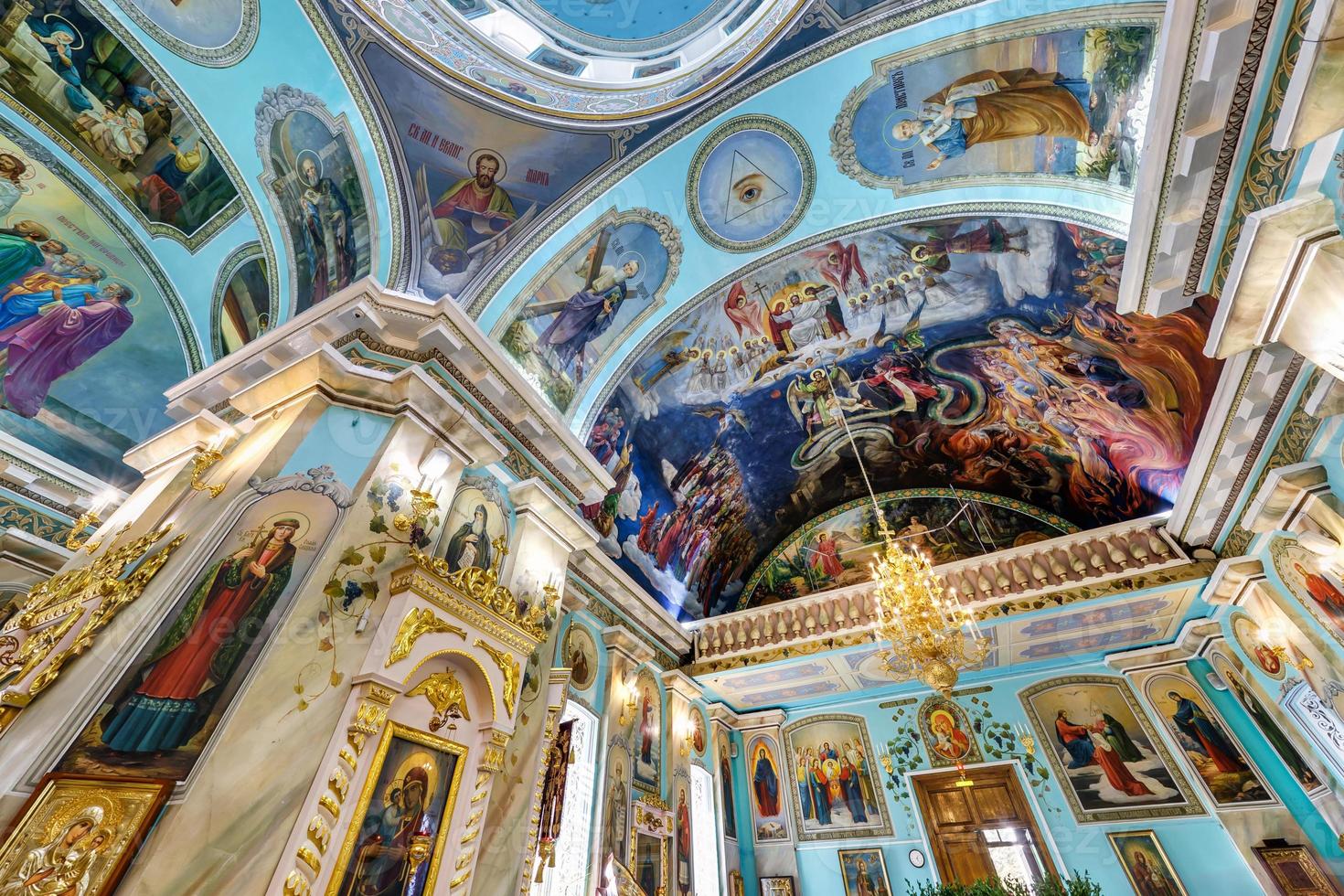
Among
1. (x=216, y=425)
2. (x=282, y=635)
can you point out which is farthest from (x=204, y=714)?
(x=216, y=425)

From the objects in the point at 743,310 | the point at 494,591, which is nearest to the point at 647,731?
the point at 494,591

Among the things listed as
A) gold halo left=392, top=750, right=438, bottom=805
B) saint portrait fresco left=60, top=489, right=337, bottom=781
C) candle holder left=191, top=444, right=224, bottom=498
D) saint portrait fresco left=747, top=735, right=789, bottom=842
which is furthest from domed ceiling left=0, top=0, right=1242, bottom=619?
saint portrait fresco left=747, top=735, right=789, bottom=842

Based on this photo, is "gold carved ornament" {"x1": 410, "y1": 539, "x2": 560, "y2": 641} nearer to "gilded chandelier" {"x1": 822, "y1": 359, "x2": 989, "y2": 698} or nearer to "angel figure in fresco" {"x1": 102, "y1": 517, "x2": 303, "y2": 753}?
"angel figure in fresco" {"x1": 102, "y1": 517, "x2": 303, "y2": 753}

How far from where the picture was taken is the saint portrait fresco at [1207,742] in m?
8.40

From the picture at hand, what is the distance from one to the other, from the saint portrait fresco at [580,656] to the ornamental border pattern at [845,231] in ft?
10.3

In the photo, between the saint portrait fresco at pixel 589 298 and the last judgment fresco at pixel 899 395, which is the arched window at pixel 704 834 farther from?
the saint portrait fresco at pixel 589 298

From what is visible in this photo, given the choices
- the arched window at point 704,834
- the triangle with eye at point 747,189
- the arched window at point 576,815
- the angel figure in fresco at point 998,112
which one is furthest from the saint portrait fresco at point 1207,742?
the triangle with eye at point 747,189

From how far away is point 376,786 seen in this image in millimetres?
3928

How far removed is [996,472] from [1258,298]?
8556 millimetres

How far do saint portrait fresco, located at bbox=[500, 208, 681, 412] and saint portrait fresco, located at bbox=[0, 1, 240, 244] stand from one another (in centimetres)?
391

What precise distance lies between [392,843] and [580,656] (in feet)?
13.2

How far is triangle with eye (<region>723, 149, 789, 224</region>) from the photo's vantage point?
7.96 meters

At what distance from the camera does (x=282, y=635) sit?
392 centimetres

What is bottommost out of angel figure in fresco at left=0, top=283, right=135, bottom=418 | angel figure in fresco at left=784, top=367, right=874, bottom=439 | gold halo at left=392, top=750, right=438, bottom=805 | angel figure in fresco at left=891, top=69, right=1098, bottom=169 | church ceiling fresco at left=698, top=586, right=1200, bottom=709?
gold halo at left=392, top=750, right=438, bottom=805
